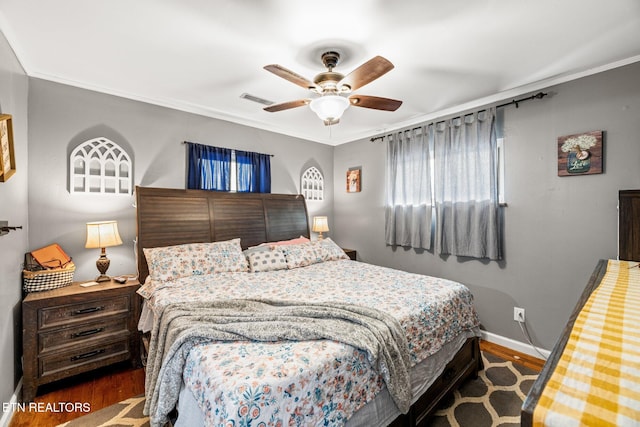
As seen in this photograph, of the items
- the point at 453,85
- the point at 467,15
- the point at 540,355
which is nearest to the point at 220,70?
the point at 467,15

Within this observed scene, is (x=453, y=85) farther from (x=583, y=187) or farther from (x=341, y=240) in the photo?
(x=341, y=240)

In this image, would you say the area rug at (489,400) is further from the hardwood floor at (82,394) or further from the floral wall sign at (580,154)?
the hardwood floor at (82,394)

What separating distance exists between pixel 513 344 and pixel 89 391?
3799mm

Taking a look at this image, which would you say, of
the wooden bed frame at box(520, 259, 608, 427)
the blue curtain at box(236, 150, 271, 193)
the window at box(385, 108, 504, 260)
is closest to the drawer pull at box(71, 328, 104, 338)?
the blue curtain at box(236, 150, 271, 193)

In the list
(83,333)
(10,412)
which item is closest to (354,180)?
(83,333)

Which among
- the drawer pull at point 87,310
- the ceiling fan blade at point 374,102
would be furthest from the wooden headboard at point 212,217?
the ceiling fan blade at point 374,102

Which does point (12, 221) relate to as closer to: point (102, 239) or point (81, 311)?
point (102, 239)

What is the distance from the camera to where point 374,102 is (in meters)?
2.25

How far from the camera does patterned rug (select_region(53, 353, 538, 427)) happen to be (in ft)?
6.11

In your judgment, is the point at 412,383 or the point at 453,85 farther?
the point at 453,85

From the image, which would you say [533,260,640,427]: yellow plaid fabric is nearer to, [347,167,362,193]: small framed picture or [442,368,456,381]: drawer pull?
[442,368,456,381]: drawer pull

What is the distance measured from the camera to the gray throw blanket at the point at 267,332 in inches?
53.6

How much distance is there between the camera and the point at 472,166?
3.05 m

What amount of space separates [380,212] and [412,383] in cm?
264
